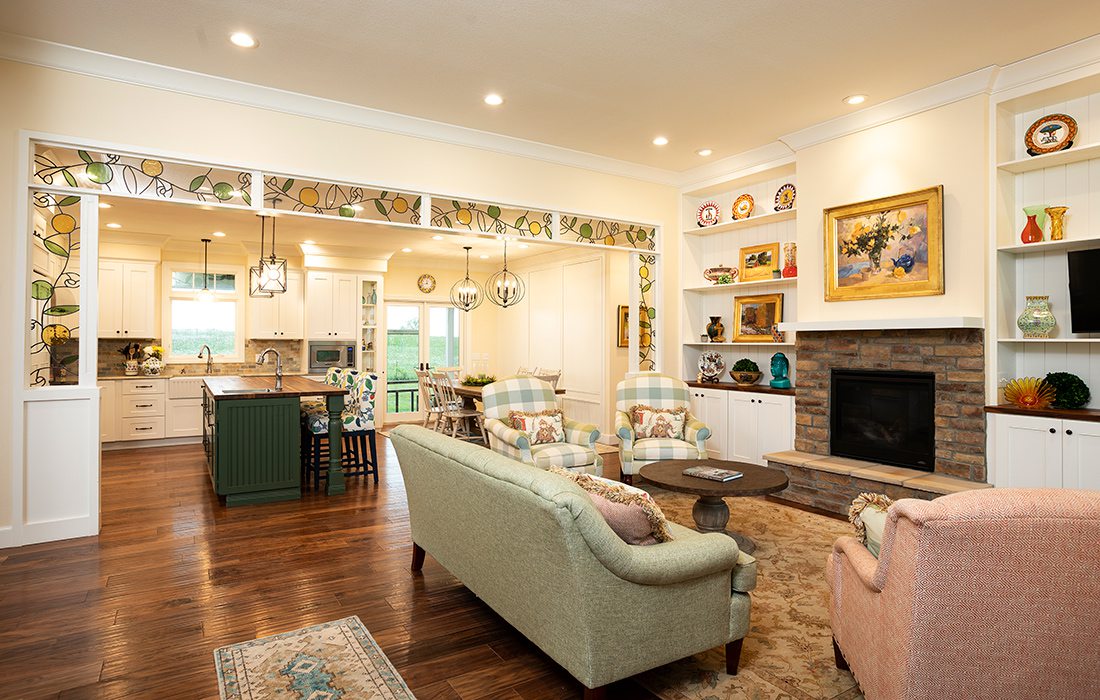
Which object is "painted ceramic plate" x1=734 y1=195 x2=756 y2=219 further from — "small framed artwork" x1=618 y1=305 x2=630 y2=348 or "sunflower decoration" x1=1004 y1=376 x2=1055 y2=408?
"sunflower decoration" x1=1004 y1=376 x2=1055 y2=408

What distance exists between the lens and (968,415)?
4258 millimetres

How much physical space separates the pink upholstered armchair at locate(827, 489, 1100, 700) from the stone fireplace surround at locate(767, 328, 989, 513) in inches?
99.7

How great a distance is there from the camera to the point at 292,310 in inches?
351

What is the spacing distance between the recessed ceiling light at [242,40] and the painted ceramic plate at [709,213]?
4.50 meters

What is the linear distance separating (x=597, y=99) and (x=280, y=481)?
401cm

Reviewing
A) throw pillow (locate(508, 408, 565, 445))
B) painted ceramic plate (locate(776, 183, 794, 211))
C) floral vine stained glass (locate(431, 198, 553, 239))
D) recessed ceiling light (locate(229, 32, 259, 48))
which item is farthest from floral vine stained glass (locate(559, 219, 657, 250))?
recessed ceiling light (locate(229, 32, 259, 48))

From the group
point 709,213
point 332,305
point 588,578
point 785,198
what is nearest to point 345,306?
point 332,305

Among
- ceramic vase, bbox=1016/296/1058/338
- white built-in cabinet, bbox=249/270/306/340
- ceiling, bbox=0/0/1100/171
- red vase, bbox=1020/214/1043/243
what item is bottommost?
ceramic vase, bbox=1016/296/1058/338

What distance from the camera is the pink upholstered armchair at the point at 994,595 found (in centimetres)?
162

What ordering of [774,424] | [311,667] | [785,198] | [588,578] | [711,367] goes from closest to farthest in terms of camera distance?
[588,578], [311,667], [774,424], [785,198], [711,367]

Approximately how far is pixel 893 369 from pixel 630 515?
3.51 metres

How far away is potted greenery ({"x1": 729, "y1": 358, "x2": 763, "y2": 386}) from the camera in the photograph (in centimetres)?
611

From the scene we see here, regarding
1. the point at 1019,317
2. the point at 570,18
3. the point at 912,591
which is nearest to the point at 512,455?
the point at 570,18

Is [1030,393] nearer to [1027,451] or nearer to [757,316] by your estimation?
[1027,451]
